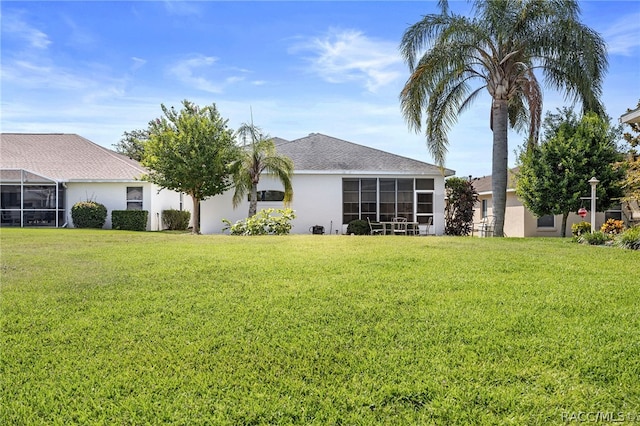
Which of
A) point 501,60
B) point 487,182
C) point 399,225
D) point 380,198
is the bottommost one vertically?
point 399,225

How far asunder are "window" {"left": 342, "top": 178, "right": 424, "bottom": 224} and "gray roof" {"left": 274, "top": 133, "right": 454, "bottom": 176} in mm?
565

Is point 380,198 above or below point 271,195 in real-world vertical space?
below

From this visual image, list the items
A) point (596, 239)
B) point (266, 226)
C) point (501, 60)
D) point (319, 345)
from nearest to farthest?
point (319, 345)
point (596, 239)
point (501, 60)
point (266, 226)

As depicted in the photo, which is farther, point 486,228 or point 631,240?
point 486,228

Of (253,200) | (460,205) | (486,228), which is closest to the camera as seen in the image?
(486,228)

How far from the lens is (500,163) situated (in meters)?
15.7

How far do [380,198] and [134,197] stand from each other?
12.3 meters

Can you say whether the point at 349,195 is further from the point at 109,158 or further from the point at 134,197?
the point at 109,158

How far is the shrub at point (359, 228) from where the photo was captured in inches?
760

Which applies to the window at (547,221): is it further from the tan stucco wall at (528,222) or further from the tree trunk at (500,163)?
the tree trunk at (500,163)

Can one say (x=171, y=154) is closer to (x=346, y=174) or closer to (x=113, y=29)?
(x=346, y=174)

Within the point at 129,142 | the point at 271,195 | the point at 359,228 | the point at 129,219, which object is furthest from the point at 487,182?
the point at 129,142

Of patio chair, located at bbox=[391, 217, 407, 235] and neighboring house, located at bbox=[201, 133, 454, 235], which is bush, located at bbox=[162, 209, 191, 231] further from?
patio chair, located at bbox=[391, 217, 407, 235]

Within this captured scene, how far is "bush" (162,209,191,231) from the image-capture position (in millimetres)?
25047
